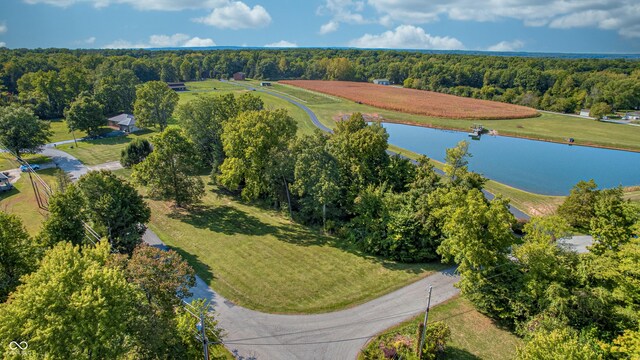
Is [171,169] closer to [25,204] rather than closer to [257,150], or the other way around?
[257,150]

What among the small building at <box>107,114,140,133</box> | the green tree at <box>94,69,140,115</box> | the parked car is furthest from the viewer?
the green tree at <box>94,69,140,115</box>

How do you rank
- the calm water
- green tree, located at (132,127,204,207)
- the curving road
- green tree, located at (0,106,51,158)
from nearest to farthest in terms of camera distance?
the curving road
green tree, located at (132,127,204,207)
green tree, located at (0,106,51,158)
the calm water

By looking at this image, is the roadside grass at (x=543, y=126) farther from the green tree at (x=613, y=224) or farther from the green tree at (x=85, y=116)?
the green tree at (x=613, y=224)

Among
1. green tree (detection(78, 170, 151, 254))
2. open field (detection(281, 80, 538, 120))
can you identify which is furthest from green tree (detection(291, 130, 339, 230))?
open field (detection(281, 80, 538, 120))

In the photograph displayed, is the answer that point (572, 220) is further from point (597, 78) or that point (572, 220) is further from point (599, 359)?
point (597, 78)

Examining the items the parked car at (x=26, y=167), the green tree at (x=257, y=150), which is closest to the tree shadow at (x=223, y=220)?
the green tree at (x=257, y=150)

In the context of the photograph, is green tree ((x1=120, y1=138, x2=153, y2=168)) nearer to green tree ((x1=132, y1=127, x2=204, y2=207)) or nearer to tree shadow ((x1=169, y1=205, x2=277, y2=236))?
green tree ((x1=132, y1=127, x2=204, y2=207))

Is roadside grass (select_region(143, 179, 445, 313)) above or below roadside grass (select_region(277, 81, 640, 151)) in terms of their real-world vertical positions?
below

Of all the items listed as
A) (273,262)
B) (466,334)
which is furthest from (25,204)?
(466,334)
